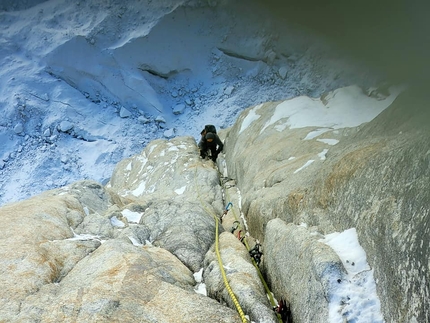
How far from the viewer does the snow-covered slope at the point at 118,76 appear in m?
31.0

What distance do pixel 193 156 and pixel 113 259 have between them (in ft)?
49.5

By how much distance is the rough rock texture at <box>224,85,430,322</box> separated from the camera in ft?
13.9

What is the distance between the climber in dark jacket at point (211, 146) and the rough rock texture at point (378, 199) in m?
9.54

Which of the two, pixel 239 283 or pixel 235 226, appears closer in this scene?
pixel 239 283

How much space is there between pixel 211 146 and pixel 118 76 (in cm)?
1630

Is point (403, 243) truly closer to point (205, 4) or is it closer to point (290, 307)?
point (290, 307)

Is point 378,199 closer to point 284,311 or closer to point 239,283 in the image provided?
point 284,311

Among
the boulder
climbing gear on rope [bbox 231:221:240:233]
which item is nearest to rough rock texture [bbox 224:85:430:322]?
climbing gear on rope [bbox 231:221:240:233]

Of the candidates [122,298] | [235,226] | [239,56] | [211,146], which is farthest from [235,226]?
[239,56]

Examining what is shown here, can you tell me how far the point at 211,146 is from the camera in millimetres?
22312

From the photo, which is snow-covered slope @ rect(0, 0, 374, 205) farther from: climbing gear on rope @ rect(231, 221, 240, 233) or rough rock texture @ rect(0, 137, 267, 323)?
climbing gear on rope @ rect(231, 221, 240, 233)

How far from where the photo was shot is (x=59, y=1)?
1284 inches

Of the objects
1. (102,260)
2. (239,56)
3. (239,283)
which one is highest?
(239,56)

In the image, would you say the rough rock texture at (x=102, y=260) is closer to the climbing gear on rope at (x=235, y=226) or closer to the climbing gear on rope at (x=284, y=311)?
the climbing gear on rope at (x=284, y=311)
